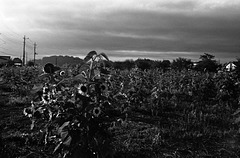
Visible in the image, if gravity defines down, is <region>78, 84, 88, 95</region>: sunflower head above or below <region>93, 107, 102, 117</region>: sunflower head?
above

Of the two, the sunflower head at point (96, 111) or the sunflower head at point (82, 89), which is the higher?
the sunflower head at point (82, 89)

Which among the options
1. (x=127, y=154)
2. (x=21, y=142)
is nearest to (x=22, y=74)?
(x=21, y=142)

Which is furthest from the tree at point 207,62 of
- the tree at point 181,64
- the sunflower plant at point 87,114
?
the sunflower plant at point 87,114

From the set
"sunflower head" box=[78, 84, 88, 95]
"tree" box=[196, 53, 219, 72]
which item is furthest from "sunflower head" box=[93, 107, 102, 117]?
"tree" box=[196, 53, 219, 72]

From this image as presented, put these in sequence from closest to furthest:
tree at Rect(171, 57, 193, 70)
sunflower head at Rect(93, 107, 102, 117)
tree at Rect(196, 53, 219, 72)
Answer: sunflower head at Rect(93, 107, 102, 117) < tree at Rect(171, 57, 193, 70) < tree at Rect(196, 53, 219, 72)

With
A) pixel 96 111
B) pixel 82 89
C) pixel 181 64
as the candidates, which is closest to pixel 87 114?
pixel 96 111

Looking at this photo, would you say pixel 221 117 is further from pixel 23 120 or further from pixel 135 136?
pixel 23 120

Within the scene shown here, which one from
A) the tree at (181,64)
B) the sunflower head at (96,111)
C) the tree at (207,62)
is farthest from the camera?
the tree at (207,62)

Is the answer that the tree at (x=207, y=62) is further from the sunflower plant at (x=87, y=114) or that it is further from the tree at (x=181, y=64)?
the sunflower plant at (x=87, y=114)

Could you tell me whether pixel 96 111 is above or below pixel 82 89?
below

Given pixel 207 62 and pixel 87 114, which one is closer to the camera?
pixel 87 114

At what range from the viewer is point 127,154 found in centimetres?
427

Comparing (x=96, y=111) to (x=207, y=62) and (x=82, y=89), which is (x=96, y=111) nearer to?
(x=82, y=89)

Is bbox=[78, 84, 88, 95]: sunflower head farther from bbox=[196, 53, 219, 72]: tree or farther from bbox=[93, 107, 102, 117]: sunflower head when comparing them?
bbox=[196, 53, 219, 72]: tree
